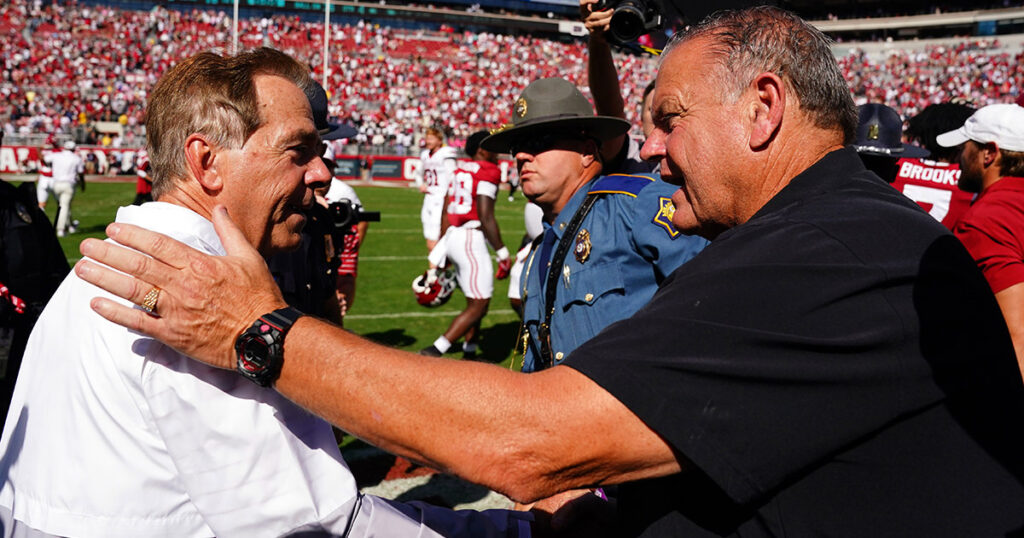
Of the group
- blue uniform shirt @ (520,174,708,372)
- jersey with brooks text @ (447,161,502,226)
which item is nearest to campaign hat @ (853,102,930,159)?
blue uniform shirt @ (520,174,708,372)

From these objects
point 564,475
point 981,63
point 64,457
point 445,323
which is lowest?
point 445,323

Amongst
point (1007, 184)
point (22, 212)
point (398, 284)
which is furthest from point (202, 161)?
point (398, 284)

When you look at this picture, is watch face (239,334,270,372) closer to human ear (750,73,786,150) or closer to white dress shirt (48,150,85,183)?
human ear (750,73,786,150)

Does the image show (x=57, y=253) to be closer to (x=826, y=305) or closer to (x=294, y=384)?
(x=294, y=384)

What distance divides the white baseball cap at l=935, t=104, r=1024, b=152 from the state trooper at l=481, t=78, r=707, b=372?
191 centimetres

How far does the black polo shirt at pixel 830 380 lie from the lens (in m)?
1.36

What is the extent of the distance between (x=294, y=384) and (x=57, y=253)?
3.87 meters

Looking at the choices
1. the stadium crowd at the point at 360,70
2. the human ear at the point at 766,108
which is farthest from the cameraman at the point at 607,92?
the stadium crowd at the point at 360,70

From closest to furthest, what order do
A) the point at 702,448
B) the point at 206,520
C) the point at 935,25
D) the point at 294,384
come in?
the point at 702,448, the point at 294,384, the point at 206,520, the point at 935,25

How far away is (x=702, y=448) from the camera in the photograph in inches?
53.4

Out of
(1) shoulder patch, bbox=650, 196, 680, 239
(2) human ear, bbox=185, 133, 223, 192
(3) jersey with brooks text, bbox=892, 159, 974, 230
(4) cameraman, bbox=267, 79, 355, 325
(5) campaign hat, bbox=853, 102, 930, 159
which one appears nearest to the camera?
(2) human ear, bbox=185, 133, 223, 192

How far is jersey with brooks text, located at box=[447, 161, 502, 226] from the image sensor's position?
951 cm

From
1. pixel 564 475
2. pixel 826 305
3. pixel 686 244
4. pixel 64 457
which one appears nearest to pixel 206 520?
pixel 64 457

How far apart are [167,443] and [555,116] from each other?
105 inches
